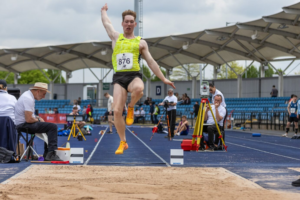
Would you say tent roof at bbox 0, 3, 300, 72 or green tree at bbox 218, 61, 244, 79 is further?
green tree at bbox 218, 61, 244, 79

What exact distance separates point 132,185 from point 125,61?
6.47ft

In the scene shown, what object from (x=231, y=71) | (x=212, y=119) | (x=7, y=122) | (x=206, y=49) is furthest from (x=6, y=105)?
(x=231, y=71)

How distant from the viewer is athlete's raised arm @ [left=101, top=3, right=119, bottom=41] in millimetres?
6582

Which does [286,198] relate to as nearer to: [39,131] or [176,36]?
[39,131]

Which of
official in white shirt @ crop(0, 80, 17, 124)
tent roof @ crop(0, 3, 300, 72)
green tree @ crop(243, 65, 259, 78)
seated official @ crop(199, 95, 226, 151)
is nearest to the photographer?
official in white shirt @ crop(0, 80, 17, 124)

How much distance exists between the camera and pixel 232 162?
8305 mm

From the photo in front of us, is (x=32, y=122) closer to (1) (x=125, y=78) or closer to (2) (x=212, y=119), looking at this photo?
(1) (x=125, y=78)

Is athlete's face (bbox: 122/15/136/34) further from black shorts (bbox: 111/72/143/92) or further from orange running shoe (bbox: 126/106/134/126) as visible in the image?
orange running shoe (bbox: 126/106/134/126)

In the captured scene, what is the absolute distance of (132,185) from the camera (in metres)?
5.09

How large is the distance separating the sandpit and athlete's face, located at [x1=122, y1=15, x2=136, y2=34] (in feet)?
6.60

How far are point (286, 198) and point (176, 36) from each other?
30.5 meters

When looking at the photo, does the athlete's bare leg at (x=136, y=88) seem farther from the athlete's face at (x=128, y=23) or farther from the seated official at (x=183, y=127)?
the seated official at (x=183, y=127)

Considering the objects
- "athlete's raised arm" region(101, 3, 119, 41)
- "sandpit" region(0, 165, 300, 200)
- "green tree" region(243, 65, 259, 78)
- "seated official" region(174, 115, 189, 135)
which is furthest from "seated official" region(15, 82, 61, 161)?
"green tree" region(243, 65, 259, 78)

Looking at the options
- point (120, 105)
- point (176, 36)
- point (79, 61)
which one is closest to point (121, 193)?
point (120, 105)
